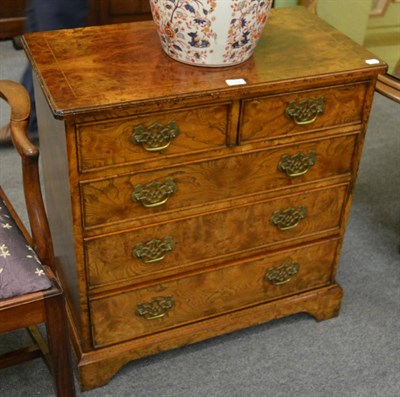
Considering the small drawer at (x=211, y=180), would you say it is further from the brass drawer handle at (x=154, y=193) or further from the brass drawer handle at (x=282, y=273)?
the brass drawer handle at (x=282, y=273)

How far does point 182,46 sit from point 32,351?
923 mm

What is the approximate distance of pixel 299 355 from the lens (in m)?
2.07

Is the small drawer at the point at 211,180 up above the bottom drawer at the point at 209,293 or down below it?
above

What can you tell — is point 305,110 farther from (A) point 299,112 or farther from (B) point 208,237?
(B) point 208,237

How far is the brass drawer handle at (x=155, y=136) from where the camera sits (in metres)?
1.59

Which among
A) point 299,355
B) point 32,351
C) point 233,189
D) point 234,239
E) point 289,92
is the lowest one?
point 299,355

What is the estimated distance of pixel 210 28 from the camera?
1.59 metres

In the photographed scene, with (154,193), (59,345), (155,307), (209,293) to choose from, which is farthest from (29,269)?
(209,293)

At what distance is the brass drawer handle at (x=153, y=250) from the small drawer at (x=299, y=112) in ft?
1.13

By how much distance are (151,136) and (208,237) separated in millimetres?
382

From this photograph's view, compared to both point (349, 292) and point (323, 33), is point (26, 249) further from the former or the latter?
point (349, 292)

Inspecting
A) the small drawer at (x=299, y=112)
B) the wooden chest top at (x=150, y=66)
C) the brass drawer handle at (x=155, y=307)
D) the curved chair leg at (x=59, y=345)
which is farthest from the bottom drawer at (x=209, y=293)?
the wooden chest top at (x=150, y=66)

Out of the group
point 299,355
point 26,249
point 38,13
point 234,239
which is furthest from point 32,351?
point 38,13

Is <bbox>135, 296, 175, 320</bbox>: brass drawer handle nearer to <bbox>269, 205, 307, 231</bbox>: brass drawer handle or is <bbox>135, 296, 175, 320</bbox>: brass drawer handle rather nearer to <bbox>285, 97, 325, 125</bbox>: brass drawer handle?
<bbox>269, 205, 307, 231</bbox>: brass drawer handle
